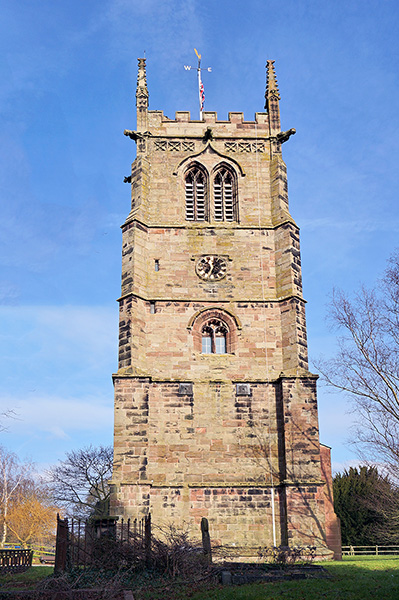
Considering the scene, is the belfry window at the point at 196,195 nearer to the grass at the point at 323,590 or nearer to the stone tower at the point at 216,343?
the stone tower at the point at 216,343

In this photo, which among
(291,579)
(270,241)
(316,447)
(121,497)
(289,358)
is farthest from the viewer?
(270,241)

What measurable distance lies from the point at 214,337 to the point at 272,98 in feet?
37.7

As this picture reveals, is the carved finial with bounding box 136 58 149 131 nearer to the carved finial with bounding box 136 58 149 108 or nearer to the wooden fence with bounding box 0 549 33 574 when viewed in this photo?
the carved finial with bounding box 136 58 149 108

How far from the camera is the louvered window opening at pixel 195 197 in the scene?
25250 mm

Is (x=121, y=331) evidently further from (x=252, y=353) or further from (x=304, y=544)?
(x=304, y=544)

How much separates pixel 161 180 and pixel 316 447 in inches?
483

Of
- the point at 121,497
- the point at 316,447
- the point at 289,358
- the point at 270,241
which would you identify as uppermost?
the point at 270,241

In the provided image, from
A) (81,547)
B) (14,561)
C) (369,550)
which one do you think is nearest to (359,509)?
(369,550)

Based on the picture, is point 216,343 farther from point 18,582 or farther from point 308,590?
point 308,590

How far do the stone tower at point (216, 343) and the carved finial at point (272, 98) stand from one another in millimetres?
75

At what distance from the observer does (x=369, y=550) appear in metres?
33.0

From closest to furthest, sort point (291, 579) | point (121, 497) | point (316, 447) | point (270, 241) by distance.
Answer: point (291, 579), point (121, 497), point (316, 447), point (270, 241)

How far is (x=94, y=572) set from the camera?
13320mm

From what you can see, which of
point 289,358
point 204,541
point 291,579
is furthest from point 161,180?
point 291,579
